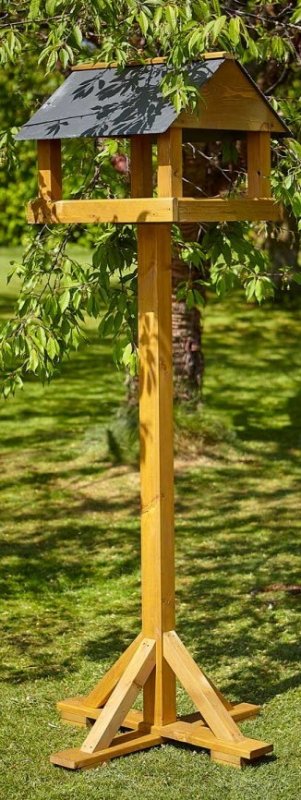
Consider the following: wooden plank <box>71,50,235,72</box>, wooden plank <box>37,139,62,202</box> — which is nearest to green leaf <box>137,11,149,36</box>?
wooden plank <box>71,50,235,72</box>

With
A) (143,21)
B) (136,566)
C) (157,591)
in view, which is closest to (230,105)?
(143,21)

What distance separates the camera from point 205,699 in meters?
6.39

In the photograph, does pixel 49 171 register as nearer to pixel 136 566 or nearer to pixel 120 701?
pixel 120 701

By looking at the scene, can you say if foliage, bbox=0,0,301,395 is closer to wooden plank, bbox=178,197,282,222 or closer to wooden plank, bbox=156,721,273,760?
wooden plank, bbox=178,197,282,222

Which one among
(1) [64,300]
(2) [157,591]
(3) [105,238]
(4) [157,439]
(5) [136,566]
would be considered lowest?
(5) [136,566]

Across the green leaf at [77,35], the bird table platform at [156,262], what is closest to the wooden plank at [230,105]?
the bird table platform at [156,262]

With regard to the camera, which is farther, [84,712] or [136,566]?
[136,566]

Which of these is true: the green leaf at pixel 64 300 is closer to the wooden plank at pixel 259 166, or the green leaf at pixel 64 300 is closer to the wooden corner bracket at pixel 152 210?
the wooden corner bracket at pixel 152 210

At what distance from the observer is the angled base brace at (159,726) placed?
637 cm

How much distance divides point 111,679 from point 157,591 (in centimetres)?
53

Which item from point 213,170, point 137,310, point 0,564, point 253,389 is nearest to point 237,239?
point 137,310

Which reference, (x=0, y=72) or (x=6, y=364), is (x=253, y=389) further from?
(x=6, y=364)

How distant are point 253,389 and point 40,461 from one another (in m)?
3.78

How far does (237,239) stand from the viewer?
7070mm
